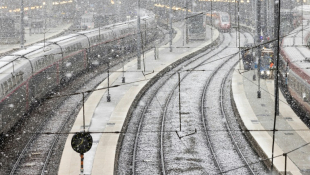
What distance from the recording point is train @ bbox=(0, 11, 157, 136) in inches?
974

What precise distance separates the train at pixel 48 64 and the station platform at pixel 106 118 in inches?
105

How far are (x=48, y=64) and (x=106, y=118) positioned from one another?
6577mm

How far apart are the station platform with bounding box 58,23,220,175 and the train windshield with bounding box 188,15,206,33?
734cm

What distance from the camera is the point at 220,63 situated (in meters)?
47.7

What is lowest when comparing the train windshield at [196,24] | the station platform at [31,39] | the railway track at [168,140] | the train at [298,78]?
the railway track at [168,140]

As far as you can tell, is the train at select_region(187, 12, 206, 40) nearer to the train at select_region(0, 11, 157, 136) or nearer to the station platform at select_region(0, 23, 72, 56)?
the train at select_region(0, 11, 157, 136)

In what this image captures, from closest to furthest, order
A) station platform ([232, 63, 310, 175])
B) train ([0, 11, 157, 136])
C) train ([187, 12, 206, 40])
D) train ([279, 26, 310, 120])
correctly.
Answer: station platform ([232, 63, 310, 175])
train ([0, 11, 157, 136])
train ([279, 26, 310, 120])
train ([187, 12, 206, 40])

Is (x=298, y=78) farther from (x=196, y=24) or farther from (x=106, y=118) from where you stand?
(x=196, y=24)

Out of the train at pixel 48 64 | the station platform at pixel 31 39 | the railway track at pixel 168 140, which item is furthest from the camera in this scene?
the station platform at pixel 31 39

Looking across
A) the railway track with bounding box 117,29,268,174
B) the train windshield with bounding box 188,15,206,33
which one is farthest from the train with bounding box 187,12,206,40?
the railway track with bounding box 117,29,268,174

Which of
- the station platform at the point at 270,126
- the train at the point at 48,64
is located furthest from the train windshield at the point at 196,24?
the station platform at the point at 270,126

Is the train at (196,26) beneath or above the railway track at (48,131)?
above

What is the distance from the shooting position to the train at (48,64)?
2473 centimetres

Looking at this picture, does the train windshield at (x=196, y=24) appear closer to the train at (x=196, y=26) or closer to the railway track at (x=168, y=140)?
the train at (x=196, y=26)
